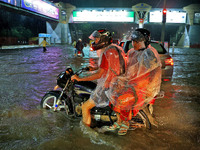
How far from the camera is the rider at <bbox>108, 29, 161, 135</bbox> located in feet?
9.70

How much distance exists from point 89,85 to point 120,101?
0.86 metres

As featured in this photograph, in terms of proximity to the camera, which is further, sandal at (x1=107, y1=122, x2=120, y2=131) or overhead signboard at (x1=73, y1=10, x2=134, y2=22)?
overhead signboard at (x1=73, y1=10, x2=134, y2=22)

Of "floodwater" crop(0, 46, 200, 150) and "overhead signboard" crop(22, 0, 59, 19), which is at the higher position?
"overhead signboard" crop(22, 0, 59, 19)

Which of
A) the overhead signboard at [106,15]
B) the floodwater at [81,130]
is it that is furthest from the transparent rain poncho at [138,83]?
the overhead signboard at [106,15]

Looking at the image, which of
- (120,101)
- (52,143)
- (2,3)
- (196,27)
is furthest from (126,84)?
(196,27)

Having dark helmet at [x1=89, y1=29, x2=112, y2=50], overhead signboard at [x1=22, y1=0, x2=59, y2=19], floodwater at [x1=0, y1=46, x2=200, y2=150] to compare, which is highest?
overhead signboard at [x1=22, y1=0, x2=59, y2=19]

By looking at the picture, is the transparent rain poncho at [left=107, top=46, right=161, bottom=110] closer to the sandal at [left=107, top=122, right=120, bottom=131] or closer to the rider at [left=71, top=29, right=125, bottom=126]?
the rider at [left=71, top=29, right=125, bottom=126]

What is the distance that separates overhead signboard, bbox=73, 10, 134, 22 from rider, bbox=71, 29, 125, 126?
3539cm

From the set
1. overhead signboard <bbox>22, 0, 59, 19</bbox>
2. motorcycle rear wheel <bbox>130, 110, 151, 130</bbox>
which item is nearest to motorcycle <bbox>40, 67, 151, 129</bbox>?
motorcycle rear wheel <bbox>130, 110, 151, 130</bbox>

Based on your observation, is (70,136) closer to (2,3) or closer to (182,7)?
(2,3)

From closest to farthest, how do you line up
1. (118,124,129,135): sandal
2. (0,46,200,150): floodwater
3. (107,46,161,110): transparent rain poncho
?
(107,46,161,110): transparent rain poncho < (0,46,200,150): floodwater < (118,124,129,135): sandal

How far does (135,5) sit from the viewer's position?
36.4 metres

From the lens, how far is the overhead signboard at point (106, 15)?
36.8m

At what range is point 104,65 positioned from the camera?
2.95 metres
